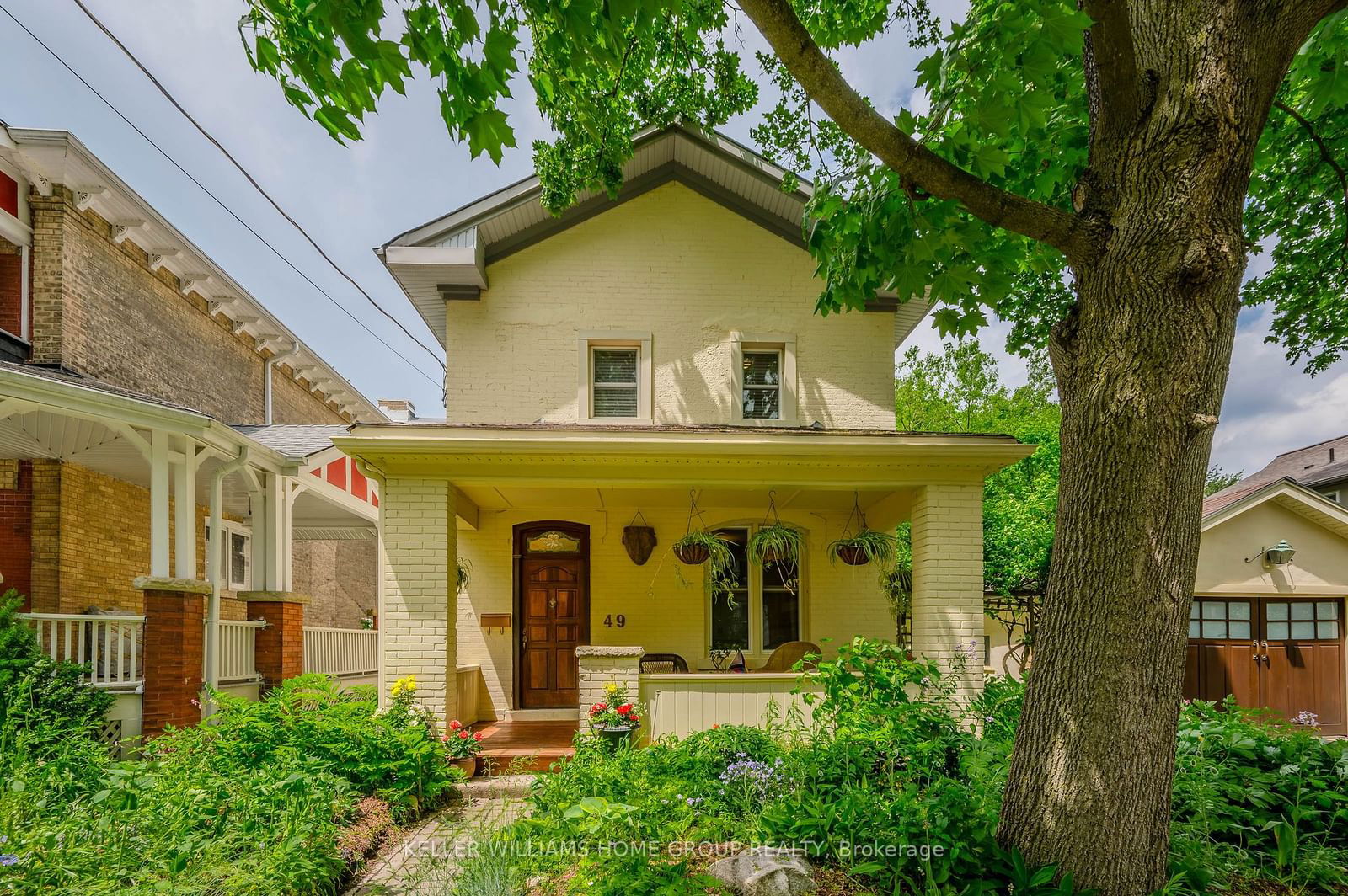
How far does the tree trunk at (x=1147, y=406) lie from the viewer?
2.86 m

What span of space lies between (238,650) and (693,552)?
17.4 feet

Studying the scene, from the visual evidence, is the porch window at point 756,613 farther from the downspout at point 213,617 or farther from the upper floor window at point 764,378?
the downspout at point 213,617

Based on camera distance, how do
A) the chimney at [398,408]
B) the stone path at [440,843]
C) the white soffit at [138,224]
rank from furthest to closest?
the chimney at [398,408], the white soffit at [138,224], the stone path at [440,843]

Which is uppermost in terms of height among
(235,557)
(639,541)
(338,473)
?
(338,473)

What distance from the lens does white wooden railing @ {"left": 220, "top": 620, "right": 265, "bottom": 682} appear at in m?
7.39

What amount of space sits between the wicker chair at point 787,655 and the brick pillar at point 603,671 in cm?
183

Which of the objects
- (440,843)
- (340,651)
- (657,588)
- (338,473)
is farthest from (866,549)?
(340,651)

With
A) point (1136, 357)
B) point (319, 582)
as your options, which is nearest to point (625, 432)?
point (1136, 357)

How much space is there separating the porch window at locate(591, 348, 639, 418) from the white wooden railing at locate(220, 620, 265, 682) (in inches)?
187

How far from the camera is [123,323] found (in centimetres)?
933

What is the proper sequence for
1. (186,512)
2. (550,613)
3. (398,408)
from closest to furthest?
(186,512) → (550,613) → (398,408)

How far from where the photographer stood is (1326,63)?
3785mm

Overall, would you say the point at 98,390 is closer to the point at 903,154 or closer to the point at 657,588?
the point at 657,588

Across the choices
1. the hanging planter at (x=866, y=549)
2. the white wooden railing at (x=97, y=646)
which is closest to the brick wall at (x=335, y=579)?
the white wooden railing at (x=97, y=646)
